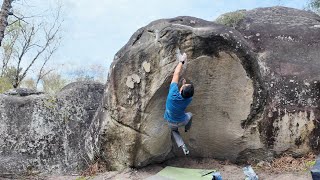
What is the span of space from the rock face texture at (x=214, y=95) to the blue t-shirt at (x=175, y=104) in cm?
80

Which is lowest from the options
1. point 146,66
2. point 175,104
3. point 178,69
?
point 175,104

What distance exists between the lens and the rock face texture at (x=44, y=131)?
33.3 ft

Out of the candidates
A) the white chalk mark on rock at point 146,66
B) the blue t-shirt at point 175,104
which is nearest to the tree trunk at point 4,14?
the white chalk mark on rock at point 146,66

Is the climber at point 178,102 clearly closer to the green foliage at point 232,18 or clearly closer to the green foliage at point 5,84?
the green foliage at point 232,18

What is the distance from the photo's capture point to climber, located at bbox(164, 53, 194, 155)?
731cm

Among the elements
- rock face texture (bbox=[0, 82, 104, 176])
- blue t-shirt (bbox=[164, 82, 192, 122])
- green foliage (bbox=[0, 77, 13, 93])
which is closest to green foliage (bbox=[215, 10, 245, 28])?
blue t-shirt (bbox=[164, 82, 192, 122])

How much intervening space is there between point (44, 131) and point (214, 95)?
432cm

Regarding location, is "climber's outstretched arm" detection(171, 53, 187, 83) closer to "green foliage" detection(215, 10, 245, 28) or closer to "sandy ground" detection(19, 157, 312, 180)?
"sandy ground" detection(19, 157, 312, 180)

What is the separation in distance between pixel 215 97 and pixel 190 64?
3.21 ft

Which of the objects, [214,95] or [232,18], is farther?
[232,18]

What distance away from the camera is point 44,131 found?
34.3 ft

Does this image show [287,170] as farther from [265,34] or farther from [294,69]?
[265,34]

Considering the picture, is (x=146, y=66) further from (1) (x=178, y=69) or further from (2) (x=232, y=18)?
(2) (x=232, y=18)

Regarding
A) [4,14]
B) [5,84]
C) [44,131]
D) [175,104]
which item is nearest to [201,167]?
[175,104]
